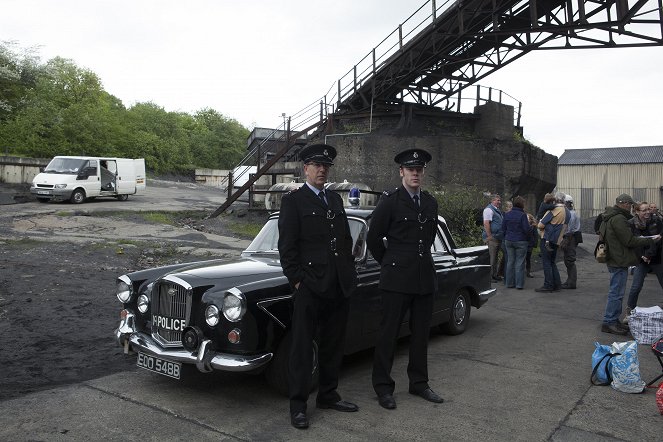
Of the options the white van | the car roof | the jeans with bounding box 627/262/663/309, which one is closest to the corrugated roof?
the white van

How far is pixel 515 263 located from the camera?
11.2 m

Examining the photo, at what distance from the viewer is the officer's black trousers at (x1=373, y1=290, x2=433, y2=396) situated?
4797 millimetres

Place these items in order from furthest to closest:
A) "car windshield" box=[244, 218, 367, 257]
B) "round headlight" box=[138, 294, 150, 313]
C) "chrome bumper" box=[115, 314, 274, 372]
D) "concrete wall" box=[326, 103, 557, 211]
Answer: "concrete wall" box=[326, 103, 557, 211] < "car windshield" box=[244, 218, 367, 257] < "round headlight" box=[138, 294, 150, 313] < "chrome bumper" box=[115, 314, 274, 372]

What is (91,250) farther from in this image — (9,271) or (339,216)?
(339,216)

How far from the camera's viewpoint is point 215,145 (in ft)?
227

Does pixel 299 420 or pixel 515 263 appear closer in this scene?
pixel 299 420

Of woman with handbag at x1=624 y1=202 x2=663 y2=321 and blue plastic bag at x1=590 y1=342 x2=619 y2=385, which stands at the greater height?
woman with handbag at x1=624 y1=202 x2=663 y2=321

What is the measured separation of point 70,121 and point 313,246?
37.7 meters

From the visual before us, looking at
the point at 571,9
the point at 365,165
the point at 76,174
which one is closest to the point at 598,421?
the point at 571,9

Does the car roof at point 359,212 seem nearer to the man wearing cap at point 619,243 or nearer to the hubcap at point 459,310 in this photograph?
the hubcap at point 459,310

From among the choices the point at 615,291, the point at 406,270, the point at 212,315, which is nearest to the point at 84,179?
the point at 212,315

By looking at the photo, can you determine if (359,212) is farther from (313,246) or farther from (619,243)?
(619,243)

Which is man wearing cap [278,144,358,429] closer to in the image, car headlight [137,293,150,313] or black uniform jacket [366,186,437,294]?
black uniform jacket [366,186,437,294]

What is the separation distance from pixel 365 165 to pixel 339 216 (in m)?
15.0
